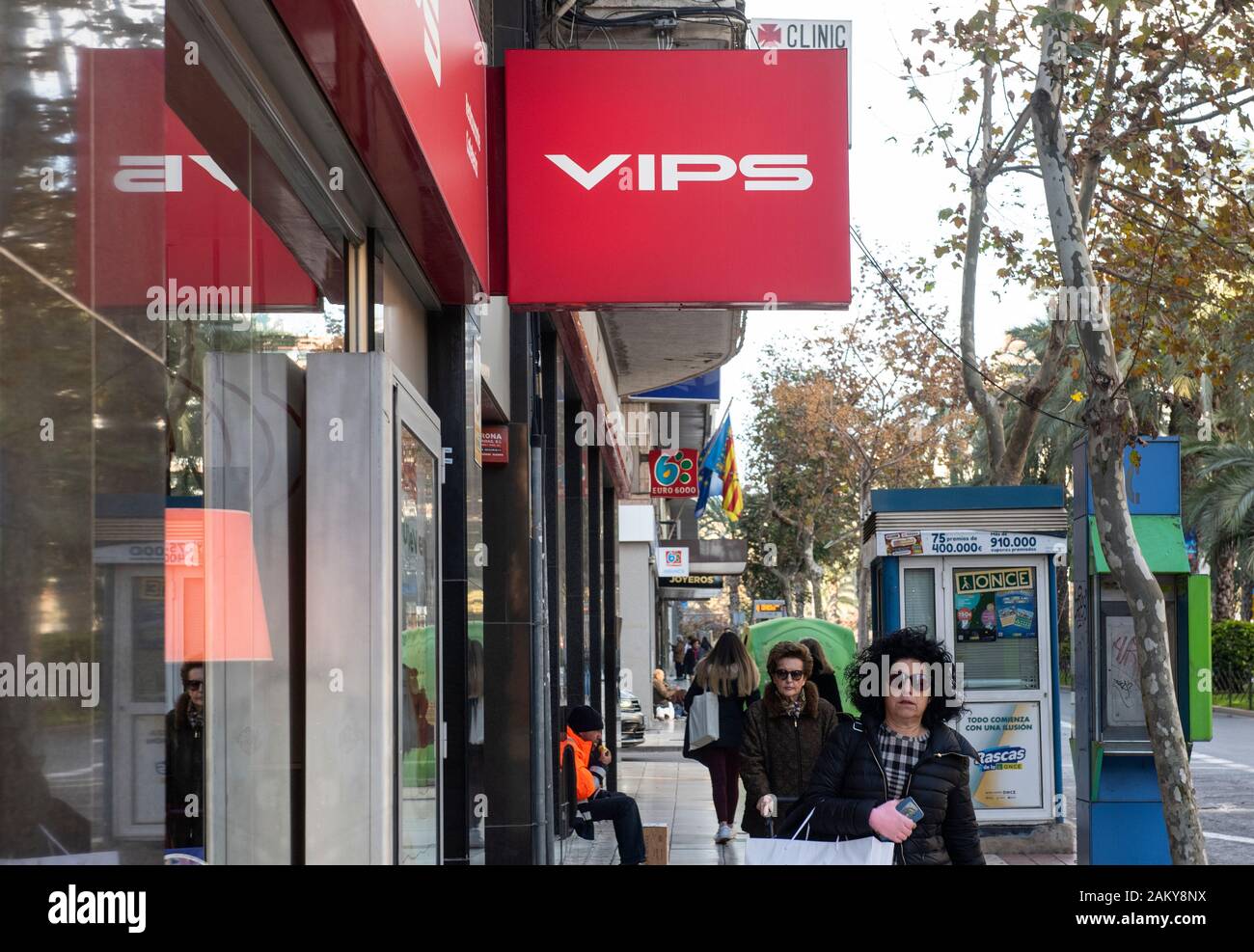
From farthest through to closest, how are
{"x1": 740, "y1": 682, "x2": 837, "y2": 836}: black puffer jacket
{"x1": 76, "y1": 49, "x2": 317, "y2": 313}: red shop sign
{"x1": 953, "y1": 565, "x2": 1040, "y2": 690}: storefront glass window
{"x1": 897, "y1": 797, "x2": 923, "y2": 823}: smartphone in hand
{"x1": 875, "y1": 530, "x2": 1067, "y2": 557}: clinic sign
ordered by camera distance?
{"x1": 953, "y1": 565, "x2": 1040, "y2": 690}: storefront glass window, {"x1": 875, "y1": 530, "x2": 1067, "y2": 557}: clinic sign, {"x1": 740, "y1": 682, "x2": 837, "y2": 836}: black puffer jacket, {"x1": 897, "y1": 797, "x2": 923, "y2": 823}: smartphone in hand, {"x1": 76, "y1": 49, "x2": 317, "y2": 313}: red shop sign

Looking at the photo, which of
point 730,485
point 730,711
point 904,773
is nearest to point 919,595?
point 730,711

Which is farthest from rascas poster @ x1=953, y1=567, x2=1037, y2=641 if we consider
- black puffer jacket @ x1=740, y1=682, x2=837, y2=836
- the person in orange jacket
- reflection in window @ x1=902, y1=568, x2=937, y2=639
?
black puffer jacket @ x1=740, y1=682, x2=837, y2=836

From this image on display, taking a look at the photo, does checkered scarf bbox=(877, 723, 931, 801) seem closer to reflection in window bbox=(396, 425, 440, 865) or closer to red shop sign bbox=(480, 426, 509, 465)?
reflection in window bbox=(396, 425, 440, 865)

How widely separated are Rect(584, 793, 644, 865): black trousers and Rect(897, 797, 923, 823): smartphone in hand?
16.8 feet

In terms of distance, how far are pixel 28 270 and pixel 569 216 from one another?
13.6ft

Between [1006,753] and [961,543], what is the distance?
1.85 m

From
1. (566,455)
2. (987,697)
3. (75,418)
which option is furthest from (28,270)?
(566,455)

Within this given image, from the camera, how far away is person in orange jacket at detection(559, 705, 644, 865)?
9867 millimetres

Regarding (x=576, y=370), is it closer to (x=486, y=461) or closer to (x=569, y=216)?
(x=486, y=461)

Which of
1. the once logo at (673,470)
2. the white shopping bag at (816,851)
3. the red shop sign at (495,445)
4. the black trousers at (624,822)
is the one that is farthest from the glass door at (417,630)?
the once logo at (673,470)

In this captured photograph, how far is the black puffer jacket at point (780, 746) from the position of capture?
29.0ft

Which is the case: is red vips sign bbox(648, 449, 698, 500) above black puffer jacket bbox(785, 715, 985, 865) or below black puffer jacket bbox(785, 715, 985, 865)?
above

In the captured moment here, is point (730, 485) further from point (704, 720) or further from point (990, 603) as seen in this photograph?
point (704, 720)

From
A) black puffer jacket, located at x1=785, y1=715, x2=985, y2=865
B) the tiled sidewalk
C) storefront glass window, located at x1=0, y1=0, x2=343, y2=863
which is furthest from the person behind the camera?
the tiled sidewalk
